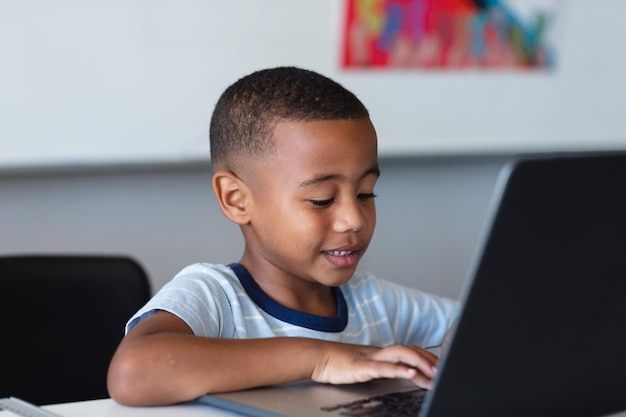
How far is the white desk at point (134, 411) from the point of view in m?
0.93

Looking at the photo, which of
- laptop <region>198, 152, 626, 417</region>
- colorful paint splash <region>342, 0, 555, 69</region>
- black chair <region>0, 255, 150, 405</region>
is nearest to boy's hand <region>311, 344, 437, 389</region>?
laptop <region>198, 152, 626, 417</region>

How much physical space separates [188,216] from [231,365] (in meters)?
1.28

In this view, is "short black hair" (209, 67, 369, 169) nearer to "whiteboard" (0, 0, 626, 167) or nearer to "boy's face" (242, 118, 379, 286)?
"boy's face" (242, 118, 379, 286)

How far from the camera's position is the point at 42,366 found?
58.9 inches

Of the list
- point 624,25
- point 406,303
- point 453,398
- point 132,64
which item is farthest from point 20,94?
point 624,25

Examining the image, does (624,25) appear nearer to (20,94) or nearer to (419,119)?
(419,119)

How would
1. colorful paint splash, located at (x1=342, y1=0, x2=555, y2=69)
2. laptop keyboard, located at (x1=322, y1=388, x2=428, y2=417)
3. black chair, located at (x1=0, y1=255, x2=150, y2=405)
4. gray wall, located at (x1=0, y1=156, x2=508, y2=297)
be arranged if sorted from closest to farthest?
laptop keyboard, located at (x1=322, y1=388, x2=428, y2=417)
black chair, located at (x1=0, y1=255, x2=150, y2=405)
gray wall, located at (x1=0, y1=156, x2=508, y2=297)
colorful paint splash, located at (x1=342, y1=0, x2=555, y2=69)

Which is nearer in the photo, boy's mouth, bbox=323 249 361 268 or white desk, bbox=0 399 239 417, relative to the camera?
white desk, bbox=0 399 239 417

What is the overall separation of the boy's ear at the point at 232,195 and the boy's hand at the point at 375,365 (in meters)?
0.29

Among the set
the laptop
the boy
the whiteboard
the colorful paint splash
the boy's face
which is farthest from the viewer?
the colorful paint splash

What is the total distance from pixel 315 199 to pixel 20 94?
0.92 meters

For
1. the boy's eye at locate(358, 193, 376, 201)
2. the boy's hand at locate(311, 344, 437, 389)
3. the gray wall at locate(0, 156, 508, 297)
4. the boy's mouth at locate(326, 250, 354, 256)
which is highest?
the boy's eye at locate(358, 193, 376, 201)

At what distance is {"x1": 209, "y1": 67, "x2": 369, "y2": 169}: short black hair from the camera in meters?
1.17

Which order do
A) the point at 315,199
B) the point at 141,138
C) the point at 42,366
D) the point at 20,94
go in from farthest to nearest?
the point at 141,138
the point at 20,94
the point at 42,366
the point at 315,199
